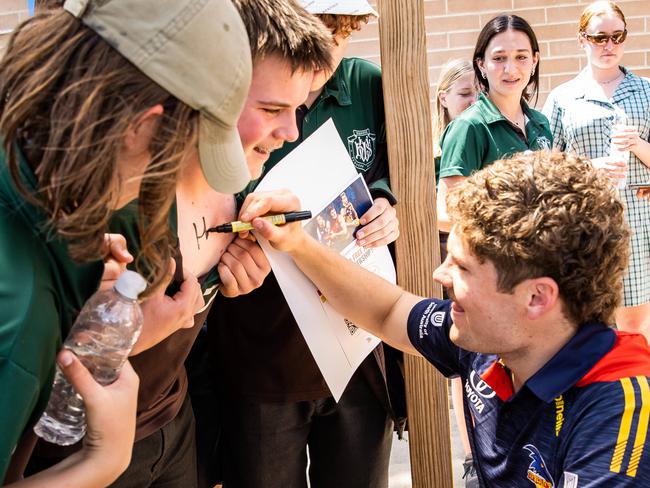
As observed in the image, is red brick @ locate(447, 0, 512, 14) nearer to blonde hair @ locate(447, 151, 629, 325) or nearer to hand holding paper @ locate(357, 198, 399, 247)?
hand holding paper @ locate(357, 198, 399, 247)

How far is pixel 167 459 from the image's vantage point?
1921 millimetres

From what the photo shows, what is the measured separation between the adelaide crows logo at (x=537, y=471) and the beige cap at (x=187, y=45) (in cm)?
104

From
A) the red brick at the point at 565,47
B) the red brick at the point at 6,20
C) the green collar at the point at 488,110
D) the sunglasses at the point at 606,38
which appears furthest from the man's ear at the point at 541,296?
the red brick at the point at 6,20

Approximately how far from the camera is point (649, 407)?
5.16 ft

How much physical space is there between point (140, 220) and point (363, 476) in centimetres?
138

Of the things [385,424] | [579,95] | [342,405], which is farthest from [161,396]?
[579,95]

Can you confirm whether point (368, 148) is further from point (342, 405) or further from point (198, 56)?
point (198, 56)

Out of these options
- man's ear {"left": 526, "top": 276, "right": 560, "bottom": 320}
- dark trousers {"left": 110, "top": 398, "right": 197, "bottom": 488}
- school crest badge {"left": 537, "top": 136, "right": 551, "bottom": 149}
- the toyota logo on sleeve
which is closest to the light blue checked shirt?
school crest badge {"left": 537, "top": 136, "right": 551, "bottom": 149}

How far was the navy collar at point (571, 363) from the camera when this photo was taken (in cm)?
168

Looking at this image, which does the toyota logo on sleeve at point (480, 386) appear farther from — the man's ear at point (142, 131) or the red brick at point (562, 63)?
the red brick at point (562, 63)

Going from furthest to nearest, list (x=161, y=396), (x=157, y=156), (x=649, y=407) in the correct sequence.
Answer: (x=161, y=396), (x=649, y=407), (x=157, y=156)

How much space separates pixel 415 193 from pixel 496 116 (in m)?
1.37

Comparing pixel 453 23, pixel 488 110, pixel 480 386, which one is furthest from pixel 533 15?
pixel 480 386

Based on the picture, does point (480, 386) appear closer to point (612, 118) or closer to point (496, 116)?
point (496, 116)
